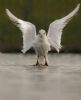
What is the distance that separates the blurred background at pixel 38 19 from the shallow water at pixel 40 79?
4298 millimetres

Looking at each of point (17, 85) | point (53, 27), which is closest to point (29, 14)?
point (53, 27)

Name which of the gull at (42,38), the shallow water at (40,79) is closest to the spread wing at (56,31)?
the gull at (42,38)

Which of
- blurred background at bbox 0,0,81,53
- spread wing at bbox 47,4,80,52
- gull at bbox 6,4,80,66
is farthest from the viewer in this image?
blurred background at bbox 0,0,81,53

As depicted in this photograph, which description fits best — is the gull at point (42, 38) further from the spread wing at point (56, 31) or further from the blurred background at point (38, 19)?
the blurred background at point (38, 19)

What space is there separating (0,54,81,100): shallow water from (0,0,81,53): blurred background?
4298 mm

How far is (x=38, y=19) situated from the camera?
28625mm

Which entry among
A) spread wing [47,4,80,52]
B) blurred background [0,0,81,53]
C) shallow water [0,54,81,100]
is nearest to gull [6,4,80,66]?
spread wing [47,4,80,52]

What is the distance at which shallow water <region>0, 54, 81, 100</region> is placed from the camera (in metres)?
13.1

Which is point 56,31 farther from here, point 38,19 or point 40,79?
point 38,19

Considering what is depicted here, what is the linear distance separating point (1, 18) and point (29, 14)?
106 centimetres

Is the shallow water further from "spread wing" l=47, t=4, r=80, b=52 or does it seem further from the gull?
"spread wing" l=47, t=4, r=80, b=52

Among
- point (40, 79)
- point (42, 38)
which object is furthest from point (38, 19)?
point (40, 79)

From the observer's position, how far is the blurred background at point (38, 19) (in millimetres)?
27016

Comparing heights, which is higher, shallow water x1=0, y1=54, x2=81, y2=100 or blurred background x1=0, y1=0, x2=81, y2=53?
shallow water x1=0, y1=54, x2=81, y2=100
